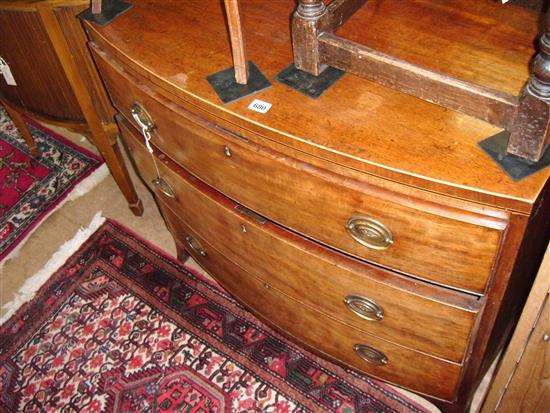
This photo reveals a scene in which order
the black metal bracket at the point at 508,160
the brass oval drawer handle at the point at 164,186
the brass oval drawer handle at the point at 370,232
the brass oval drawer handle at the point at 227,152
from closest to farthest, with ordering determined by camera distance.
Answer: the black metal bracket at the point at 508,160 → the brass oval drawer handle at the point at 370,232 → the brass oval drawer handle at the point at 227,152 → the brass oval drawer handle at the point at 164,186

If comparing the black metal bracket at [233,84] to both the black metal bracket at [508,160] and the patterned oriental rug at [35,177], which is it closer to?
the black metal bracket at [508,160]

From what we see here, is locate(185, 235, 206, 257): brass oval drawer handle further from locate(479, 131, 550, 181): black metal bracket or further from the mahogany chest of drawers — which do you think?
locate(479, 131, 550, 181): black metal bracket

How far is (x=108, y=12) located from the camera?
3.96 feet

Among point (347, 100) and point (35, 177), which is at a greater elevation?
point (347, 100)

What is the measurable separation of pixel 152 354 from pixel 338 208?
1.00 metres

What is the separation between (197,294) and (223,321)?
137 mm

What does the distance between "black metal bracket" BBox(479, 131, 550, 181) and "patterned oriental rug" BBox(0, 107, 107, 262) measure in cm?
170

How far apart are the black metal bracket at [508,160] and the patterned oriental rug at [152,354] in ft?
3.11

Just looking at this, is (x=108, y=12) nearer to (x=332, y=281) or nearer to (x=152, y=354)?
(x=332, y=281)

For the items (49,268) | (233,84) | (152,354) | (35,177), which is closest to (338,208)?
(233,84)

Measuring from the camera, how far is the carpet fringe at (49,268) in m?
1.91

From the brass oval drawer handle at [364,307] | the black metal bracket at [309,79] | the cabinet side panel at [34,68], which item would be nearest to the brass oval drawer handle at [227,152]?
the black metal bracket at [309,79]

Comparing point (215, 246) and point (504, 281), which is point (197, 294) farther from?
point (504, 281)

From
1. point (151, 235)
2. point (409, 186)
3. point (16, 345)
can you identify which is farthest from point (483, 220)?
point (16, 345)
